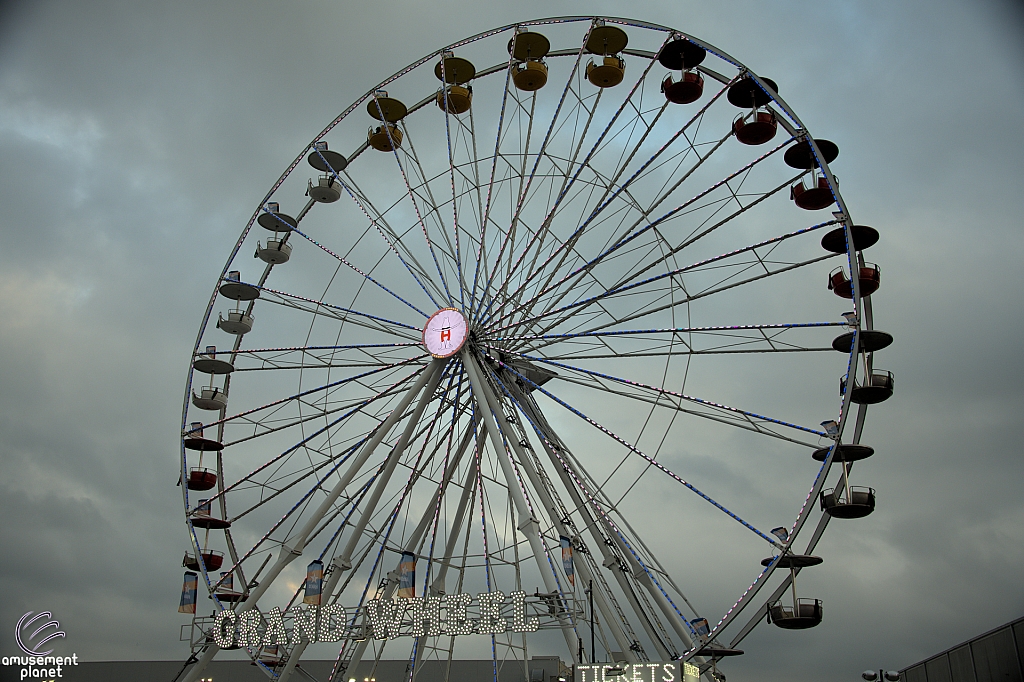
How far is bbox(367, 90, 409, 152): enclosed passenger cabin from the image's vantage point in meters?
25.0

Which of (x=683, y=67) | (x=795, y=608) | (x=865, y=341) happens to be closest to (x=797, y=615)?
(x=795, y=608)

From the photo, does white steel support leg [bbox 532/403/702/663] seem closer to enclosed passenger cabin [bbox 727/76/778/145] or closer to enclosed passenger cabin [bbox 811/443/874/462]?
enclosed passenger cabin [bbox 811/443/874/462]

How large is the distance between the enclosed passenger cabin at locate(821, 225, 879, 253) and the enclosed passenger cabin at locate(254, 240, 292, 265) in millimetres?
15071

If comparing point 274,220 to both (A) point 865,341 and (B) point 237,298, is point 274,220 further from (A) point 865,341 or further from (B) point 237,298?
(A) point 865,341

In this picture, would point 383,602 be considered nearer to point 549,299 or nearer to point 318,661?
point 549,299

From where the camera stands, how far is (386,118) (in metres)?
25.2

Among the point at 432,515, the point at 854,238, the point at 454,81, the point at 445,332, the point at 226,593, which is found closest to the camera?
the point at 854,238

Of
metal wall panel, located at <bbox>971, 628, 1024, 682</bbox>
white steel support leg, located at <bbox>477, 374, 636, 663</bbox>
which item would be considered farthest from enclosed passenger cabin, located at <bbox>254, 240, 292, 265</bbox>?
metal wall panel, located at <bbox>971, 628, 1024, 682</bbox>

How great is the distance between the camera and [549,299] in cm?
2180

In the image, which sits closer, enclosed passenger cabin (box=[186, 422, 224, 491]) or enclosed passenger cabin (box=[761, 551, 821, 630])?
enclosed passenger cabin (box=[761, 551, 821, 630])

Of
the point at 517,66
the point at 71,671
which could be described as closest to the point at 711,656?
the point at 517,66

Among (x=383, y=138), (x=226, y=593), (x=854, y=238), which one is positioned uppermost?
(x=383, y=138)

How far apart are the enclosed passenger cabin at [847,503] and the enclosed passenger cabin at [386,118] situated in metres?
14.4

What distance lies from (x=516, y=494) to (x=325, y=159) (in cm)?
1197
